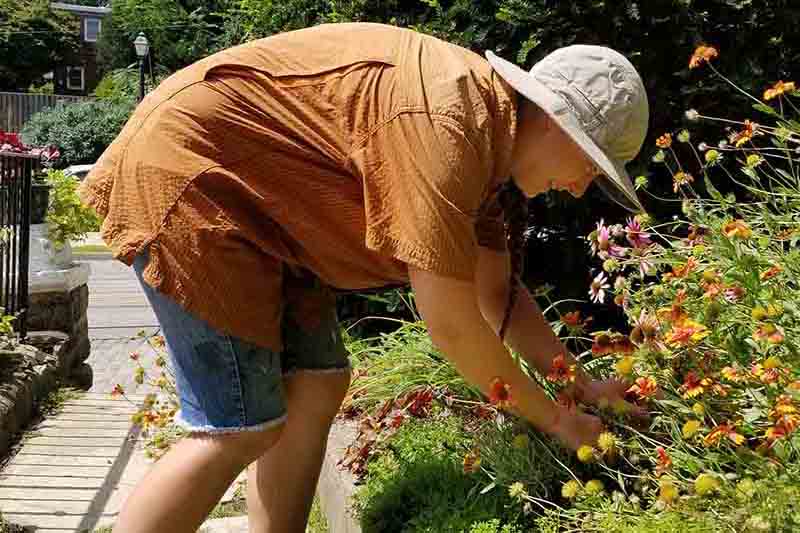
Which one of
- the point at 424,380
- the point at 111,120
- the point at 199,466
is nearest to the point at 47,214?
the point at 424,380

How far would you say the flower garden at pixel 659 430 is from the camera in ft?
5.13

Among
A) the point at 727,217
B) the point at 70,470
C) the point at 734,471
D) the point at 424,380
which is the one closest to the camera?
the point at 734,471

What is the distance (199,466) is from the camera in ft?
5.68

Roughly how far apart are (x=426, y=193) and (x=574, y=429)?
1.97ft

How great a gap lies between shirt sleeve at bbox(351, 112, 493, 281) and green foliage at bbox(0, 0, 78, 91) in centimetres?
4414

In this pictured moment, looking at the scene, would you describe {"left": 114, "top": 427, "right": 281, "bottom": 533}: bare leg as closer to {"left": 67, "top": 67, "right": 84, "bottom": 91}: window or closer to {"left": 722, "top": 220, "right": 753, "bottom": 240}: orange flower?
{"left": 722, "top": 220, "right": 753, "bottom": 240}: orange flower

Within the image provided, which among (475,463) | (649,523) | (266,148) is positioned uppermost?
(266,148)

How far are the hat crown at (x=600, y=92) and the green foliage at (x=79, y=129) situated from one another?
2603cm

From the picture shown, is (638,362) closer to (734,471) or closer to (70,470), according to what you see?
(734,471)

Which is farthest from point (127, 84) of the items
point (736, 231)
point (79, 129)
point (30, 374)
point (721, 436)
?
point (721, 436)

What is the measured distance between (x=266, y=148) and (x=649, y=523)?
100 centimetres

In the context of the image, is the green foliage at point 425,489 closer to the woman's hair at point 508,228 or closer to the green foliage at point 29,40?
the woman's hair at point 508,228

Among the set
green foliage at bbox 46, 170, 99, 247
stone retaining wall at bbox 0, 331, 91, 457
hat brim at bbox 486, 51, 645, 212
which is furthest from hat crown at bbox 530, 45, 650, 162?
green foliage at bbox 46, 170, 99, 247

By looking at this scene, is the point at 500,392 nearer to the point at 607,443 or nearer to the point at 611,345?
the point at 607,443
